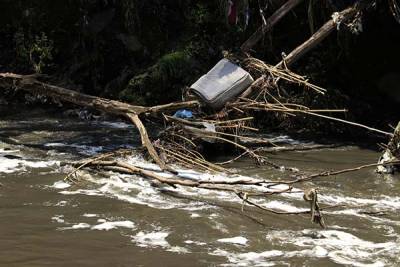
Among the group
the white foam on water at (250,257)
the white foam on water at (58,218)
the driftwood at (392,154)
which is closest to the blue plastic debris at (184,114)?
the driftwood at (392,154)

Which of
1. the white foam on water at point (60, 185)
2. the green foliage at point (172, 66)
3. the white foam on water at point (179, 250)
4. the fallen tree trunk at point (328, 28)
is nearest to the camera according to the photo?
the white foam on water at point (179, 250)

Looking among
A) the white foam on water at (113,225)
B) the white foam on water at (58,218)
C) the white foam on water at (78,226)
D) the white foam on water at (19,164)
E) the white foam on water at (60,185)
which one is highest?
the white foam on water at (19,164)

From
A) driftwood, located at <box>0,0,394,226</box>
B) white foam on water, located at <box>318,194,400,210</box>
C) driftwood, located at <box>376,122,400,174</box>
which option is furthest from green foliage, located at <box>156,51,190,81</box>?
white foam on water, located at <box>318,194,400,210</box>

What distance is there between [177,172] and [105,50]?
629 centimetres

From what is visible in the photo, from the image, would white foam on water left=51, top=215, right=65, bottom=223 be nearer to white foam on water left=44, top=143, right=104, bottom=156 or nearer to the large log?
white foam on water left=44, top=143, right=104, bottom=156

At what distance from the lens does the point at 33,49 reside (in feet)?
41.8

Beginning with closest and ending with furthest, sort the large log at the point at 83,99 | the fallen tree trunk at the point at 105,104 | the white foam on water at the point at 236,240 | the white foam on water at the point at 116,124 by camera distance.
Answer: the white foam on water at the point at 236,240 < the fallen tree trunk at the point at 105,104 < the large log at the point at 83,99 < the white foam on water at the point at 116,124

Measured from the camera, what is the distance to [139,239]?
16.3 ft

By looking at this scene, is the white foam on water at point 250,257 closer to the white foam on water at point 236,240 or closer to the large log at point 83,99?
the white foam on water at point 236,240

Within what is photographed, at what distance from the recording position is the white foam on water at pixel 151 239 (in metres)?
4.84

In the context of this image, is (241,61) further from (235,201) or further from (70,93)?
(235,201)

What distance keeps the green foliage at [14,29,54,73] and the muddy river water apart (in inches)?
199

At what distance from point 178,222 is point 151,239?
0.51 m

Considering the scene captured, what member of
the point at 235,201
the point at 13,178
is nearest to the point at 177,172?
the point at 235,201
